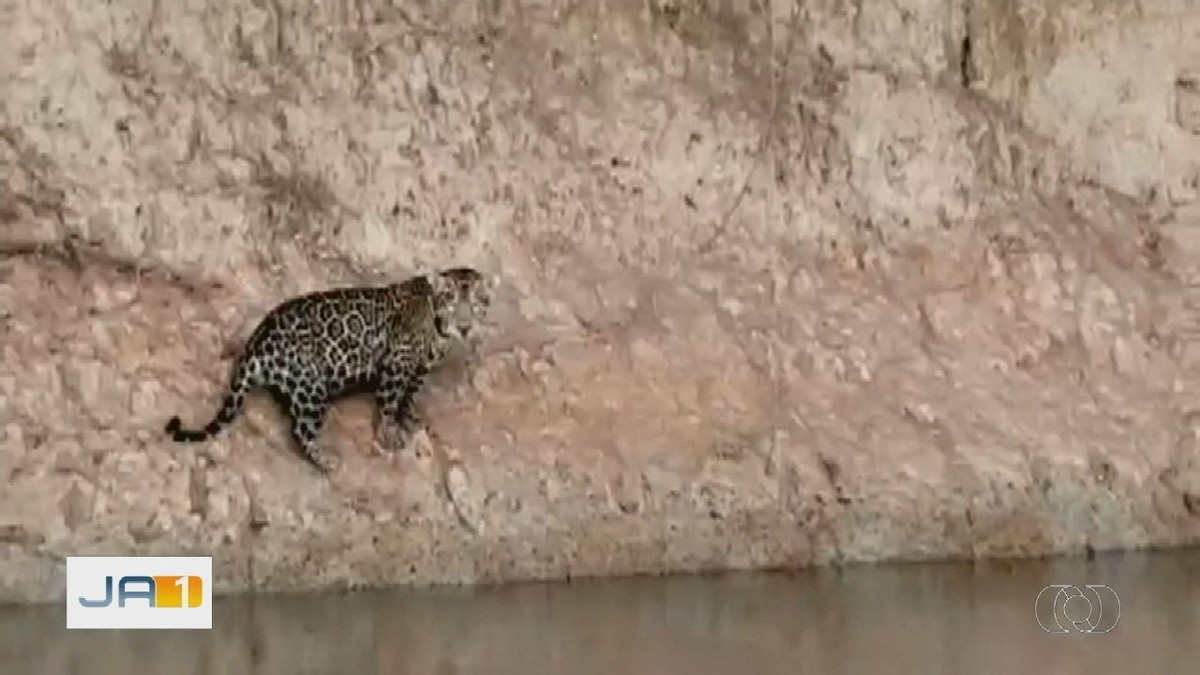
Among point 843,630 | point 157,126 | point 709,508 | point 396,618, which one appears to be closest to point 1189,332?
point 709,508

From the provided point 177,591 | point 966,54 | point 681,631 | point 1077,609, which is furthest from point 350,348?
point 966,54

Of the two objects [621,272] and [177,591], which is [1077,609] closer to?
[621,272]

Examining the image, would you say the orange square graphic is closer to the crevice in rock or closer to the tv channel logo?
the tv channel logo

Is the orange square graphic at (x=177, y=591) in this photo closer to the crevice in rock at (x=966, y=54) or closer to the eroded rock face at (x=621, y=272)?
the eroded rock face at (x=621, y=272)

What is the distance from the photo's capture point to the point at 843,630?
1.79 metres

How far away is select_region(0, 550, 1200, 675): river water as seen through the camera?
1.57 m

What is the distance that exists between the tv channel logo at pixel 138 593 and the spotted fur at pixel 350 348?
0.21m

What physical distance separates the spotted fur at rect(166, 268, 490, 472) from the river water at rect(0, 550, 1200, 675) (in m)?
0.25

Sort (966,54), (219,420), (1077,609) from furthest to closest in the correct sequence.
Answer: (966,54), (219,420), (1077,609)

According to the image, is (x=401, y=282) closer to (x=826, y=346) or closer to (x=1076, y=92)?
(x=826, y=346)

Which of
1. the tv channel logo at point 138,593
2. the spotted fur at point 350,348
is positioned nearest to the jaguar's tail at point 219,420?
the spotted fur at point 350,348

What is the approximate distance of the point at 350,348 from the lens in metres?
2.16

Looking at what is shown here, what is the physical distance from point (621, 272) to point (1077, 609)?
0.86 metres

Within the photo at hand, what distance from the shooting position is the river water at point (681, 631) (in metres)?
1.57
